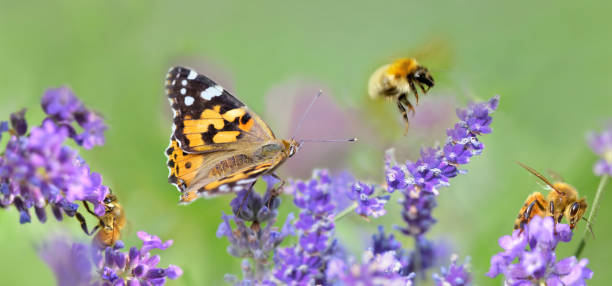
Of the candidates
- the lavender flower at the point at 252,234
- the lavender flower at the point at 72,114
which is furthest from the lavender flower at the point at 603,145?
Result: the lavender flower at the point at 72,114

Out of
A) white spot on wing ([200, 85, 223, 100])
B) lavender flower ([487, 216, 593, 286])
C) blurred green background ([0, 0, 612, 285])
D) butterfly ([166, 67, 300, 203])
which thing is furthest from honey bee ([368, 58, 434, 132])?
lavender flower ([487, 216, 593, 286])

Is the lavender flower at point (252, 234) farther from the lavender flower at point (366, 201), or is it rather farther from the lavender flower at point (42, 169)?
the lavender flower at point (42, 169)

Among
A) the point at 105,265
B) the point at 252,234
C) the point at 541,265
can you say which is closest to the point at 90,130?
the point at 105,265

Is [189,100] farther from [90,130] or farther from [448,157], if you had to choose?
[448,157]

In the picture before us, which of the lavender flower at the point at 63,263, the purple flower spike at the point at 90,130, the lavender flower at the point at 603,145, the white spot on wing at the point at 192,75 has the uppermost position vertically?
the white spot on wing at the point at 192,75

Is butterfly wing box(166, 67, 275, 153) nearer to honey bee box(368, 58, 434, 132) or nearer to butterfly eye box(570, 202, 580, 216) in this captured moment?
honey bee box(368, 58, 434, 132)

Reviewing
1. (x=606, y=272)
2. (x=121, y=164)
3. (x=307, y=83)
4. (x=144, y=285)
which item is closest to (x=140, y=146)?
(x=121, y=164)
